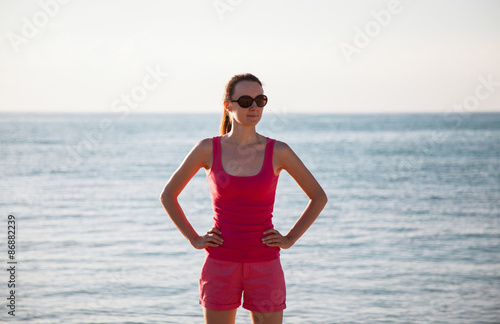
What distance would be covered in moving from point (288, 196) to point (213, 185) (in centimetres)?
1606

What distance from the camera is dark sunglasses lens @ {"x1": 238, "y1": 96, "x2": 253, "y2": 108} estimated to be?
319cm

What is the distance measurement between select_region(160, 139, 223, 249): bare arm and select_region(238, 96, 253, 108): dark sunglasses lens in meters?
0.24

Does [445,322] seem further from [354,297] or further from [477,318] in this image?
[354,297]

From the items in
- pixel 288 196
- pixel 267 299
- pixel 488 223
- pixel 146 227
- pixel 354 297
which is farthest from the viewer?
pixel 288 196

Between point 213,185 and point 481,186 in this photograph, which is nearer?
point 213,185

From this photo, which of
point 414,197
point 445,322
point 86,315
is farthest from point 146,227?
point 414,197

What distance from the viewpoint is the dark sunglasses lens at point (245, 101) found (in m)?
3.19

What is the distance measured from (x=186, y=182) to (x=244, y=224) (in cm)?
38

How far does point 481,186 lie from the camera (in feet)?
72.9

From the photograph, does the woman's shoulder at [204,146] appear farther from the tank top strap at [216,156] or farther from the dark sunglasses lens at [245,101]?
the dark sunglasses lens at [245,101]

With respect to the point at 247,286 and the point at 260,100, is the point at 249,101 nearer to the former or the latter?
the point at 260,100

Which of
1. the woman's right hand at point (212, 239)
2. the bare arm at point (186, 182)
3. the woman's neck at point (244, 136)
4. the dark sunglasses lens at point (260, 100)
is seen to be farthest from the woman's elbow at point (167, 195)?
the dark sunglasses lens at point (260, 100)

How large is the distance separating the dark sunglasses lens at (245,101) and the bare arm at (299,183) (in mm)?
245

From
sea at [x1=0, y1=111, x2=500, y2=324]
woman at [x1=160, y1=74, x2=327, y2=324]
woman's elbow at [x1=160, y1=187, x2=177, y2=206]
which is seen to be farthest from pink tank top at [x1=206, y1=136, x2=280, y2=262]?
sea at [x1=0, y1=111, x2=500, y2=324]
